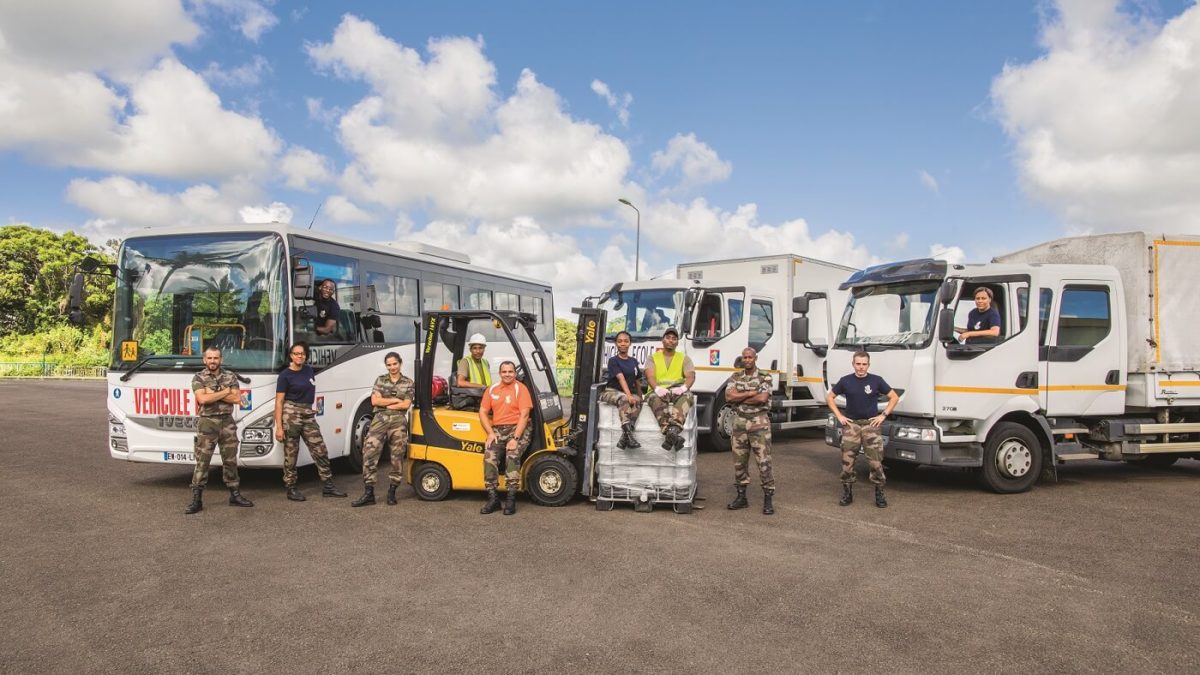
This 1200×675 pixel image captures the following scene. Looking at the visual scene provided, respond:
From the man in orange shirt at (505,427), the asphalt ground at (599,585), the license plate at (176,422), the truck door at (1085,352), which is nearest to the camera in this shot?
the asphalt ground at (599,585)

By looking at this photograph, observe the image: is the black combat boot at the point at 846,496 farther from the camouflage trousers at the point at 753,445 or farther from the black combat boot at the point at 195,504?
the black combat boot at the point at 195,504

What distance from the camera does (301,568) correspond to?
5699 mm

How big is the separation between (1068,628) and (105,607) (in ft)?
20.2

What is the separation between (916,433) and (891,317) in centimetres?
149

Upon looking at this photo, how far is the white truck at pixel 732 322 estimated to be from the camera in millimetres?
11953

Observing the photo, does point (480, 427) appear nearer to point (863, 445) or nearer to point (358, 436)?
point (358, 436)

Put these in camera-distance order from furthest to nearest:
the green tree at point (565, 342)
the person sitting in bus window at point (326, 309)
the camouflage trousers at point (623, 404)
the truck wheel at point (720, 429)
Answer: the green tree at point (565, 342) < the truck wheel at point (720, 429) < the person sitting in bus window at point (326, 309) < the camouflage trousers at point (623, 404)

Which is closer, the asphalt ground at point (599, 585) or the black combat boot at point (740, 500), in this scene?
the asphalt ground at point (599, 585)

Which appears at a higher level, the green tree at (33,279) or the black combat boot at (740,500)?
the green tree at (33,279)

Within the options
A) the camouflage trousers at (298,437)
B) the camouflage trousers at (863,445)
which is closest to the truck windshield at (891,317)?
the camouflage trousers at (863,445)

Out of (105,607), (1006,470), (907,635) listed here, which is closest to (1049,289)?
(1006,470)

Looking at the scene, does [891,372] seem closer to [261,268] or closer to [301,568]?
[301,568]

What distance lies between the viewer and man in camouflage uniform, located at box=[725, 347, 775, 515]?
299 inches

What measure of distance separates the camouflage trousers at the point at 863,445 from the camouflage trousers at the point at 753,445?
920 mm
